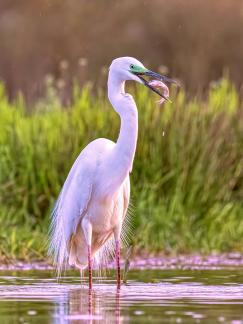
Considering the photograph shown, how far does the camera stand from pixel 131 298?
32.7ft

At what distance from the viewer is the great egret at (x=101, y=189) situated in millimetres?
11047

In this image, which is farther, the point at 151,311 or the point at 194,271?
the point at 194,271

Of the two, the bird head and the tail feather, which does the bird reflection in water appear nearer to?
the tail feather

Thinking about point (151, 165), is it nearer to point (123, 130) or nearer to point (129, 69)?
point (129, 69)

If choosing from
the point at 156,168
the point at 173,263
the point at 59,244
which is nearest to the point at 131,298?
the point at 59,244

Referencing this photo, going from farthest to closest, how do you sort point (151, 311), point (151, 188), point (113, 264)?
point (151, 188)
point (113, 264)
point (151, 311)

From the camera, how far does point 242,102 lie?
16625mm

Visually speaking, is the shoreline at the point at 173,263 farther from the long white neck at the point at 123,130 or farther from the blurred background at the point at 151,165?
the long white neck at the point at 123,130

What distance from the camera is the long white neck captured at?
432 inches

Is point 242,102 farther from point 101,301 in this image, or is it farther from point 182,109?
point 101,301

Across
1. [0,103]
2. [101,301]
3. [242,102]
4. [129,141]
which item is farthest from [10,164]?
[101,301]

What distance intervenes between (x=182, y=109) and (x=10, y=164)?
6.74 ft

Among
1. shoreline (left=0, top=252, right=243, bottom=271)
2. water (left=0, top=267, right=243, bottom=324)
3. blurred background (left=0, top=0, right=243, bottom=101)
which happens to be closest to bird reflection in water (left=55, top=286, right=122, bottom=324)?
water (left=0, top=267, right=243, bottom=324)

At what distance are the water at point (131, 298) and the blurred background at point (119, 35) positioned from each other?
16616 millimetres
